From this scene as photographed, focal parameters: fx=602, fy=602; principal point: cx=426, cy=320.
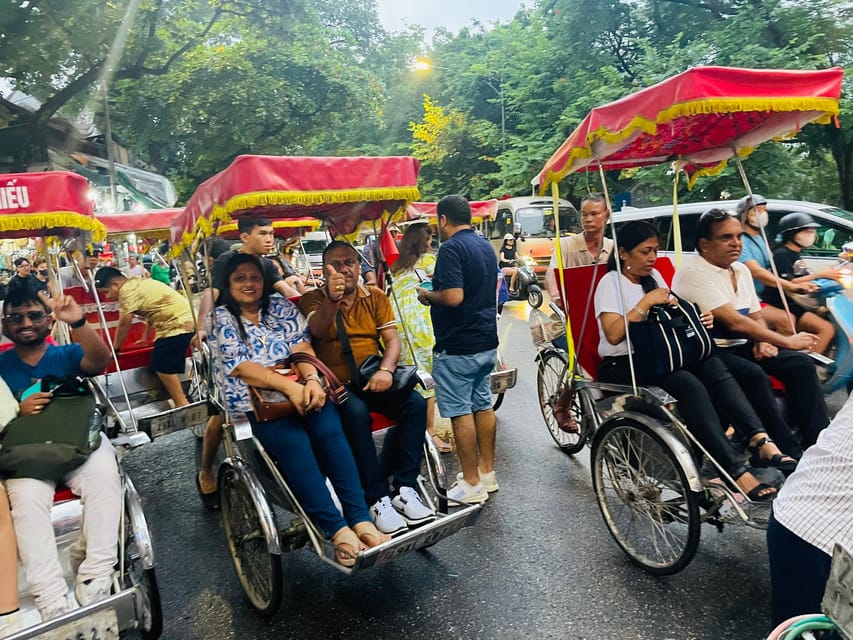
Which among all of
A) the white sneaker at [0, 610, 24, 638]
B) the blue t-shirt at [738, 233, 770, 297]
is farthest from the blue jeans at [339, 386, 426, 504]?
the blue t-shirt at [738, 233, 770, 297]

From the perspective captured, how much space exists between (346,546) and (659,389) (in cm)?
173

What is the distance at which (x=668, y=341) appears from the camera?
121 inches

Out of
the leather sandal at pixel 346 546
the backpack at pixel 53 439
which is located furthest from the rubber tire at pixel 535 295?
the backpack at pixel 53 439

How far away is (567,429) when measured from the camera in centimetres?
431

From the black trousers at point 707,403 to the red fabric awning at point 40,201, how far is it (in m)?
3.07

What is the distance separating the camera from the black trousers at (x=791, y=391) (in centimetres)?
310

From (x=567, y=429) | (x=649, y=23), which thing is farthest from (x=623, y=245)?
(x=649, y=23)

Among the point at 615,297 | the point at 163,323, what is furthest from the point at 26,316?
the point at 615,297

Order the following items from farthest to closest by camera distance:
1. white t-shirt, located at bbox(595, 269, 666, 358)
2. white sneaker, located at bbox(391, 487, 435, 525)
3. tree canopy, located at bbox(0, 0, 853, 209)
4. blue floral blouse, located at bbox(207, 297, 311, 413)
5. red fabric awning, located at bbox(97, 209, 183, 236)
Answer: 1. tree canopy, located at bbox(0, 0, 853, 209)
2. red fabric awning, located at bbox(97, 209, 183, 236)
3. white t-shirt, located at bbox(595, 269, 666, 358)
4. blue floral blouse, located at bbox(207, 297, 311, 413)
5. white sneaker, located at bbox(391, 487, 435, 525)

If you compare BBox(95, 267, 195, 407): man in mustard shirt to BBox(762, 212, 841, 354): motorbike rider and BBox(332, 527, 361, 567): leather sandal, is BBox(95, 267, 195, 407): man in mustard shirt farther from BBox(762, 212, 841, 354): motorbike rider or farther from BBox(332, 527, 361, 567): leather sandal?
BBox(762, 212, 841, 354): motorbike rider

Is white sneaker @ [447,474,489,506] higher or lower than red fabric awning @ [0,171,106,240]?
lower

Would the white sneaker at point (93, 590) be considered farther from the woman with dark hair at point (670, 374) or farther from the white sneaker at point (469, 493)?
the woman with dark hair at point (670, 374)

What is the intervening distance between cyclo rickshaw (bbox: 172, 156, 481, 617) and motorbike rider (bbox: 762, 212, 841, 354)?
3264 mm

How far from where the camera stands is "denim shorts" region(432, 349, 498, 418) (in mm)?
3746
